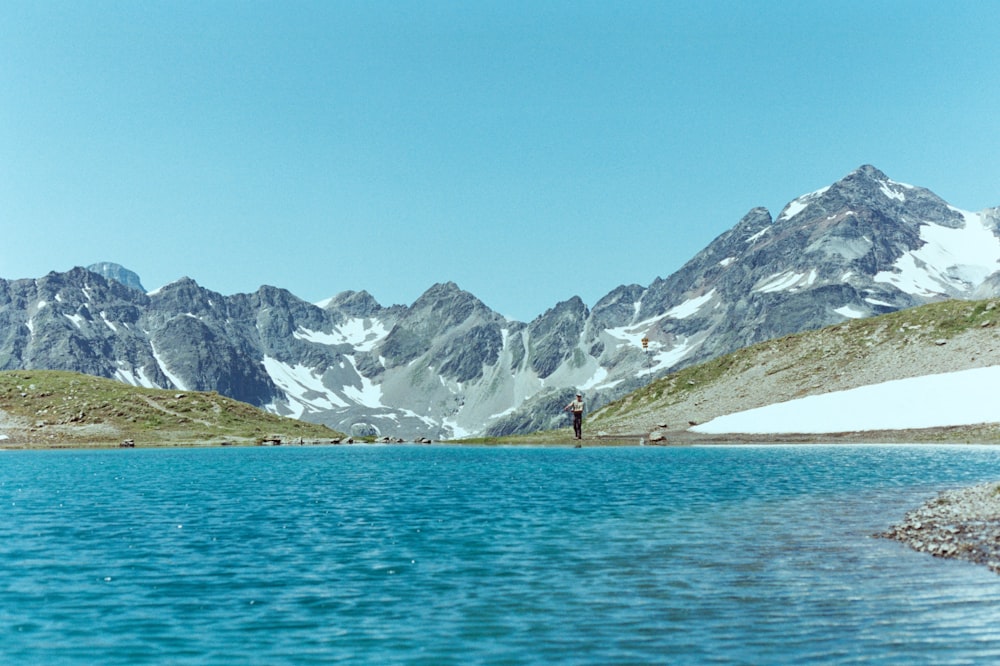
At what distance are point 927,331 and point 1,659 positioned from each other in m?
134

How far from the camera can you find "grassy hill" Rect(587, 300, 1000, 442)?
114312 millimetres

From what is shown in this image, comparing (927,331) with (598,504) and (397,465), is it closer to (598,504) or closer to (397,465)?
(397,465)

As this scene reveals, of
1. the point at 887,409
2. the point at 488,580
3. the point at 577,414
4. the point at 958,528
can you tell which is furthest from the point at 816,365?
the point at 488,580

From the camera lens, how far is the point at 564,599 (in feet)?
63.8

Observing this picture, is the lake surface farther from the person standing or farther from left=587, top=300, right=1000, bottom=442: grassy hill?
the person standing

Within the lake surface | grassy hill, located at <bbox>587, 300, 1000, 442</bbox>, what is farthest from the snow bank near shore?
the lake surface

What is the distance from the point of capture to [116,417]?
444 feet

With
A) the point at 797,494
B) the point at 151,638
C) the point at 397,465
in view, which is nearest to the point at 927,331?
the point at 397,465

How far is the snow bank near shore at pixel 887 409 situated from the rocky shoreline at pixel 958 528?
6110 centimetres

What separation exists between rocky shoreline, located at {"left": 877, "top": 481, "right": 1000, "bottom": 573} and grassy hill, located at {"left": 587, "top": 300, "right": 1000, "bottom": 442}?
64.5 m

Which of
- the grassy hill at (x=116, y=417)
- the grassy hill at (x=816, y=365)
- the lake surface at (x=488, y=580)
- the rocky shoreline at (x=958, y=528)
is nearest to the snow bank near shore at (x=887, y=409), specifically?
the grassy hill at (x=816, y=365)

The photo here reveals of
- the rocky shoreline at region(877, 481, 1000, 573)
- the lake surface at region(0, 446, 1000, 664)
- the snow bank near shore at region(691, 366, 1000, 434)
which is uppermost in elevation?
the snow bank near shore at region(691, 366, 1000, 434)

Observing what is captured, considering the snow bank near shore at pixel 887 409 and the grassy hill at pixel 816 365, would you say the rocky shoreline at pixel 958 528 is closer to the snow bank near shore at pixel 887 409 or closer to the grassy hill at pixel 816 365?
the snow bank near shore at pixel 887 409

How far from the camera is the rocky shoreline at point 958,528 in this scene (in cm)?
2350
